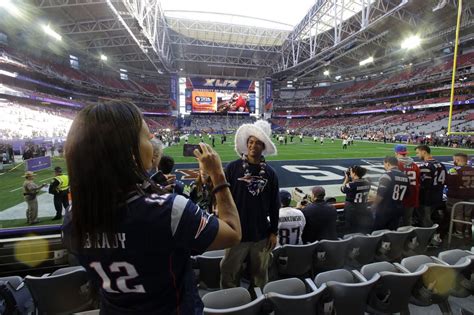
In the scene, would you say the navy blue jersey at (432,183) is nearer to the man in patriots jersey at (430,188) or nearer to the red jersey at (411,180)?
the man in patriots jersey at (430,188)

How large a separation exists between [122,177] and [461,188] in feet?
20.8

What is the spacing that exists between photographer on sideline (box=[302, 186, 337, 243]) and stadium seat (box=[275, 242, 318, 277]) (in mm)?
447

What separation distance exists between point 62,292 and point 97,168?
2.27 metres

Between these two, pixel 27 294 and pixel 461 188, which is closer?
pixel 27 294

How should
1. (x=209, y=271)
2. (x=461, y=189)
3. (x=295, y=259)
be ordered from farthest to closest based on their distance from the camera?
(x=461, y=189) → (x=295, y=259) → (x=209, y=271)

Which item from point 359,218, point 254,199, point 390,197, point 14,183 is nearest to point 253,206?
point 254,199

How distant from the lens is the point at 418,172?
16.2ft

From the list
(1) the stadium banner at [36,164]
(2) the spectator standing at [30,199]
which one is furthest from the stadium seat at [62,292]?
(1) the stadium banner at [36,164]

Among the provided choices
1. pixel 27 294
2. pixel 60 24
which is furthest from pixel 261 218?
pixel 60 24

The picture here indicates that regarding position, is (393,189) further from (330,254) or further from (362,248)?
(330,254)

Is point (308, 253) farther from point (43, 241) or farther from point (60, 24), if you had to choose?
point (60, 24)

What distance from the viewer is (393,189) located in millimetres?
4488

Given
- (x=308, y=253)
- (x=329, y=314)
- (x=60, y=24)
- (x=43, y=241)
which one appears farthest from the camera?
(x=60, y=24)

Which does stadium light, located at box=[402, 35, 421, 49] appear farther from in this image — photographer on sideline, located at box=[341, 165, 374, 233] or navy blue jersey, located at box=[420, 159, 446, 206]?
photographer on sideline, located at box=[341, 165, 374, 233]
